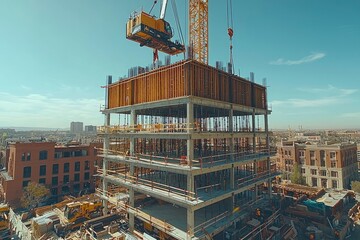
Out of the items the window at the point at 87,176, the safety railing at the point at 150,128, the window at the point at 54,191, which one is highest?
the safety railing at the point at 150,128

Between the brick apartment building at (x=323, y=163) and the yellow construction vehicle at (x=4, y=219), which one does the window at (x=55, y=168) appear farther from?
the brick apartment building at (x=323, y=163)

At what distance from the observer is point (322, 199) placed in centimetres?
3738

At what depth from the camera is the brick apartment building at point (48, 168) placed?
147 feet

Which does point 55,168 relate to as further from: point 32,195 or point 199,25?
point 199,25

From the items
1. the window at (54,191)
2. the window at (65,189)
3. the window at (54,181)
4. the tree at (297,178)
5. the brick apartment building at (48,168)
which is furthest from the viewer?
the tree at (297,178)

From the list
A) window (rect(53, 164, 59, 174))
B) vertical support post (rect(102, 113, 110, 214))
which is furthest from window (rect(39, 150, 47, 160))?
vertical support post (rect(102, 113, 110, 214))

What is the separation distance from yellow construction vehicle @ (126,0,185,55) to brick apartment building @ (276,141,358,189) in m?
51.3

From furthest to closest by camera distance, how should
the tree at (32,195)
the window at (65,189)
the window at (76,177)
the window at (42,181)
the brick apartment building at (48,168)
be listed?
the window at (76,177) < the window at (65,189) < the window at (42,181) < the brick apartment building at (48,168) < the tree at (32,195)

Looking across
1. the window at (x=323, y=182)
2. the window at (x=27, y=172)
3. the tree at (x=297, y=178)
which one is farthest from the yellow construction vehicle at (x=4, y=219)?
the window at (x=323, y=182)

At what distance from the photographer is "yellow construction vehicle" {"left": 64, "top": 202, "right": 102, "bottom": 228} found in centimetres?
2745

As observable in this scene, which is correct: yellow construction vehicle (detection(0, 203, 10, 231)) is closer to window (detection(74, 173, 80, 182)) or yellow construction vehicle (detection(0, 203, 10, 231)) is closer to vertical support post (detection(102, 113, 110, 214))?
vertical support post (detection(102, 113, 110, 214))

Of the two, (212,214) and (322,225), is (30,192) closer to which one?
(212,214)

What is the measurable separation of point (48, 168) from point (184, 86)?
142 feet

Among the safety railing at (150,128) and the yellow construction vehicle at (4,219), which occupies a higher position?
the safety railing at (150,128)
